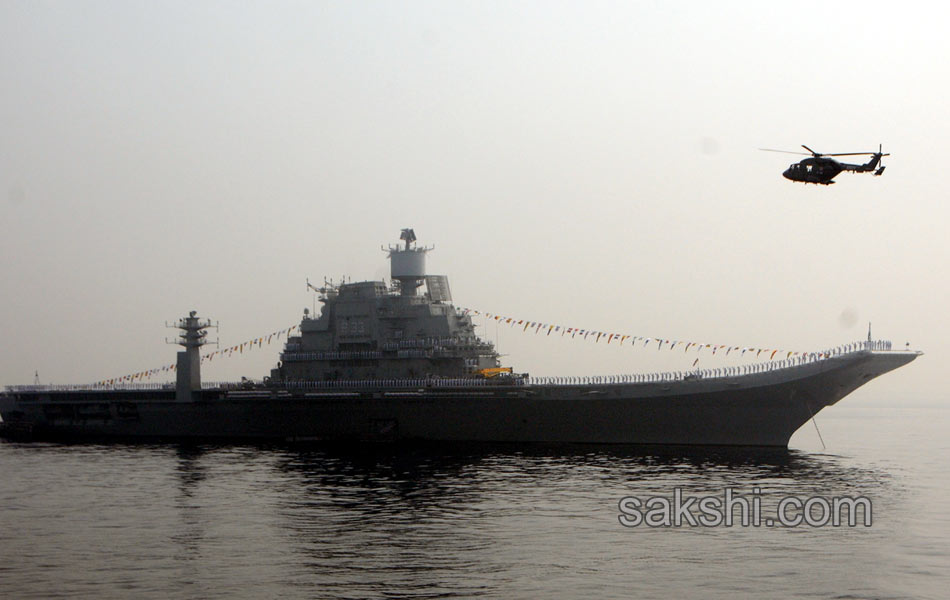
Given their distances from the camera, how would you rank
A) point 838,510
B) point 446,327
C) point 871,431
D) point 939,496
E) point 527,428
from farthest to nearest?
1. point 871,431
2. point 446,327
3. point 527,428
4. point 939,496
5. point 838,510

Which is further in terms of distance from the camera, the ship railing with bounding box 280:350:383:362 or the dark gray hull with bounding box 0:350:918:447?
the ship railing with bounding box 280:350:383:362

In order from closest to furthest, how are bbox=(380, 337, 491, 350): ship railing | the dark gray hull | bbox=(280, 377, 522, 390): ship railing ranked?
the dark gray hull
bbox=(280, 377, 522, 390): ship railing
bbox=(380, 337, 491, 350): ship railing

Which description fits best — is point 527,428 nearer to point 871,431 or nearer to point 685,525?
point 685,525

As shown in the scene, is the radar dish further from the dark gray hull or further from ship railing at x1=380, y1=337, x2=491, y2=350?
the dark gray hull

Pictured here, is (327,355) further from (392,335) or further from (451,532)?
(451,532)

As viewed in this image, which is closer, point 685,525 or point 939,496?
point 685,525

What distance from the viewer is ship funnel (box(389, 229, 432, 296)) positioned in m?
52.6

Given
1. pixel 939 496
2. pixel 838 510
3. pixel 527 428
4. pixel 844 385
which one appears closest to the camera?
pixel 838 510

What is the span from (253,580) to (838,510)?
15.7 m

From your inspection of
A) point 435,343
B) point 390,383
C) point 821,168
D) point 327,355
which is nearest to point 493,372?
point 435,343

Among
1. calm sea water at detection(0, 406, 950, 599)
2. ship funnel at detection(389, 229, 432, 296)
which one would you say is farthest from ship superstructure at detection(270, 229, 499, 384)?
calm sea water at detection(0, 406, 950, 599)

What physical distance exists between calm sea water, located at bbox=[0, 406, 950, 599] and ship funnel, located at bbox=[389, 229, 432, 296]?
13.5 meters

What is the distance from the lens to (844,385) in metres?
41.2

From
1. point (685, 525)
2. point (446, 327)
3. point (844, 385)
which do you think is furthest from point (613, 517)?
point (446, 327)
